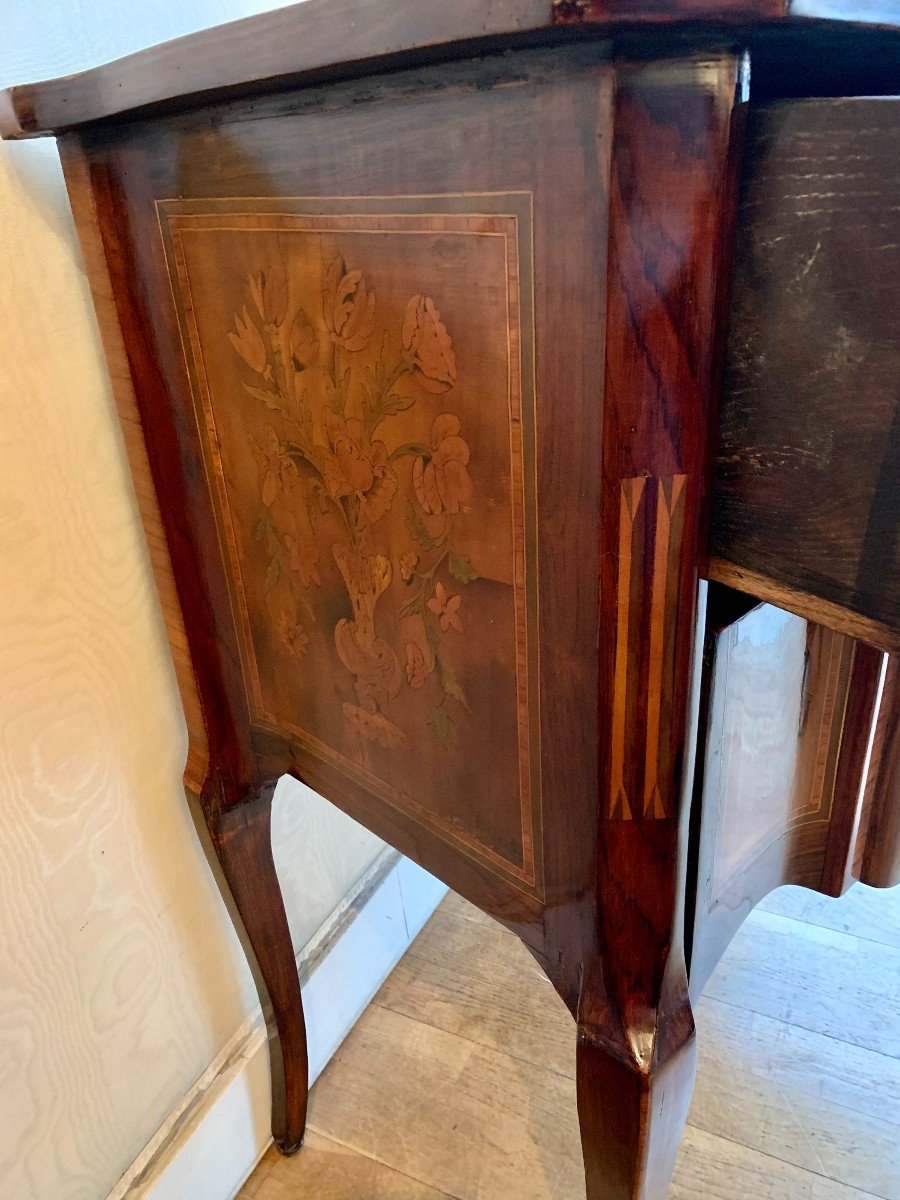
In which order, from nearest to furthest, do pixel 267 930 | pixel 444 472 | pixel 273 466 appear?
pixel 444 472 → pixel 273 466 → pixel 267 930

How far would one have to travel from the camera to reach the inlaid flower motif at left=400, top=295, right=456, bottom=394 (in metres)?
0.42

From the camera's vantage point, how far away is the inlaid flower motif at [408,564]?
51cm

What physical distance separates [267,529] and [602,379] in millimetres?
320

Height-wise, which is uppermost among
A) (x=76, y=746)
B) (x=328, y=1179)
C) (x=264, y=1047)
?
(x=76, y=746)

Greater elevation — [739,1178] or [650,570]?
[650,570]

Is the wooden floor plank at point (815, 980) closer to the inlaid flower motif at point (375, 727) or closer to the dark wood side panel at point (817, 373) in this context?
the inlaid flower motif at point (375, 727)

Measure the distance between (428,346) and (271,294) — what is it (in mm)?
133

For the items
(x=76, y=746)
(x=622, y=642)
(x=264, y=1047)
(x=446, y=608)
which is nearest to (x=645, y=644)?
(x=622, y=642)

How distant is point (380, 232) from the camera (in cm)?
43

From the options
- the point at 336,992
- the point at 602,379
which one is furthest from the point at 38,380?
the point at 336,992

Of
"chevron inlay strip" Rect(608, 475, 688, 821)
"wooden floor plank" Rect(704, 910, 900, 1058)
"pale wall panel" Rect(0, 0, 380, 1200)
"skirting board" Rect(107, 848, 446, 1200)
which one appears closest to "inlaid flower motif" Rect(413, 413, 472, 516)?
"chevron inlay strip" Rect(608, 475, 688, 821)

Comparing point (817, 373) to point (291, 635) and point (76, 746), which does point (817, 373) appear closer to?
point (291, 635)

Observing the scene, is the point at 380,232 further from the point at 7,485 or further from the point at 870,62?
the point at 7,485

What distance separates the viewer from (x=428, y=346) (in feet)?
1.42
